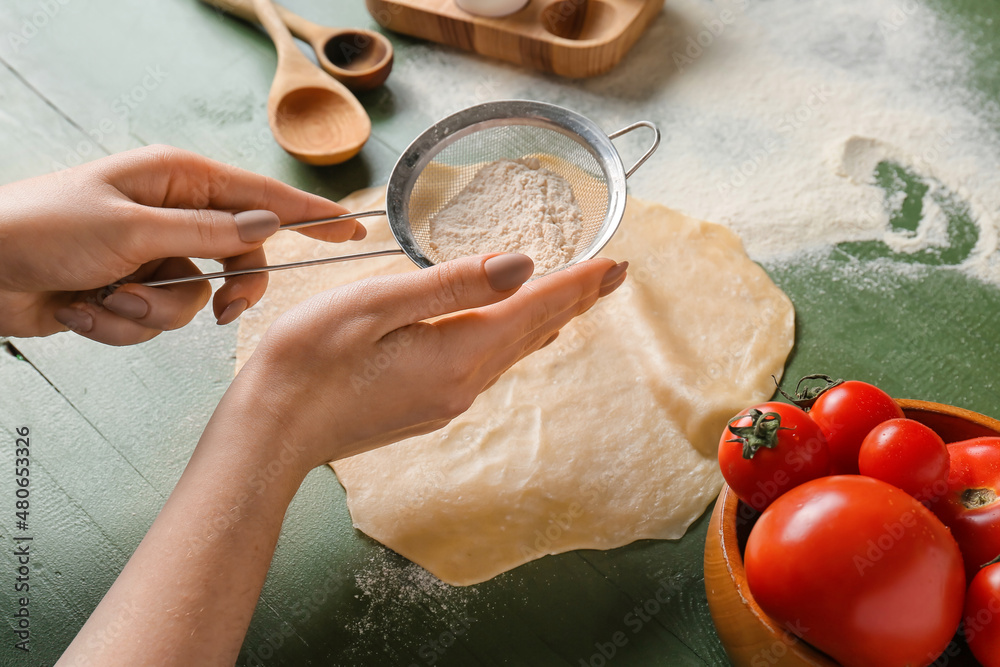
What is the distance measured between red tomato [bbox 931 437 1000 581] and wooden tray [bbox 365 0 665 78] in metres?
1.12

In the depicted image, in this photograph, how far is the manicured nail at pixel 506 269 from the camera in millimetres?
881

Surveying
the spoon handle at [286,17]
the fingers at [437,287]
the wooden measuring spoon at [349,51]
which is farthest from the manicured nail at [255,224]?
the spoon handle at [286,17]

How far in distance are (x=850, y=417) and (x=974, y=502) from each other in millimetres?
157

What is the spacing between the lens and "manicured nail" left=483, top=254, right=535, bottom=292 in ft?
2.89

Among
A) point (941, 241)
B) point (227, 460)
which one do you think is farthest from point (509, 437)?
point (941, 241)

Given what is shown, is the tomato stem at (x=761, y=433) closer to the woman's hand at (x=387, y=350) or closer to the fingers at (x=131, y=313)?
the woman's hand at (x=387, y=350)

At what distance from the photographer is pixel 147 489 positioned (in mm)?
1134

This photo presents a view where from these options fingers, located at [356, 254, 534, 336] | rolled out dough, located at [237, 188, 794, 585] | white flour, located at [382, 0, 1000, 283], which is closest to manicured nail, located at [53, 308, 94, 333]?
rolled out dough, located at [237, 188, 794, 585]

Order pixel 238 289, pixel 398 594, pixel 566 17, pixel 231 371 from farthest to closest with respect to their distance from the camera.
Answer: pixel 566 17 < pixel 231 371 < pixel 238 289 < pixel 398 594

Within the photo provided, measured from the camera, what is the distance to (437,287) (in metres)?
0.87

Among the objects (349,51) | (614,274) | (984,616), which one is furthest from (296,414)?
(349,51)

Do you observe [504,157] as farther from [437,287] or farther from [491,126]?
[437,287]

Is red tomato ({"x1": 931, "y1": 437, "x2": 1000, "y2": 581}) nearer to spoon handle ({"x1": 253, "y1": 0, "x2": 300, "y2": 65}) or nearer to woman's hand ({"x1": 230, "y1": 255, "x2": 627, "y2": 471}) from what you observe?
woman's hand ({"x1": 230, "y1": 255, "x2": 627, "y2": 471})

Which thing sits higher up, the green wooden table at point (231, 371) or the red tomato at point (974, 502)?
the red tomato at point (974, 502)
